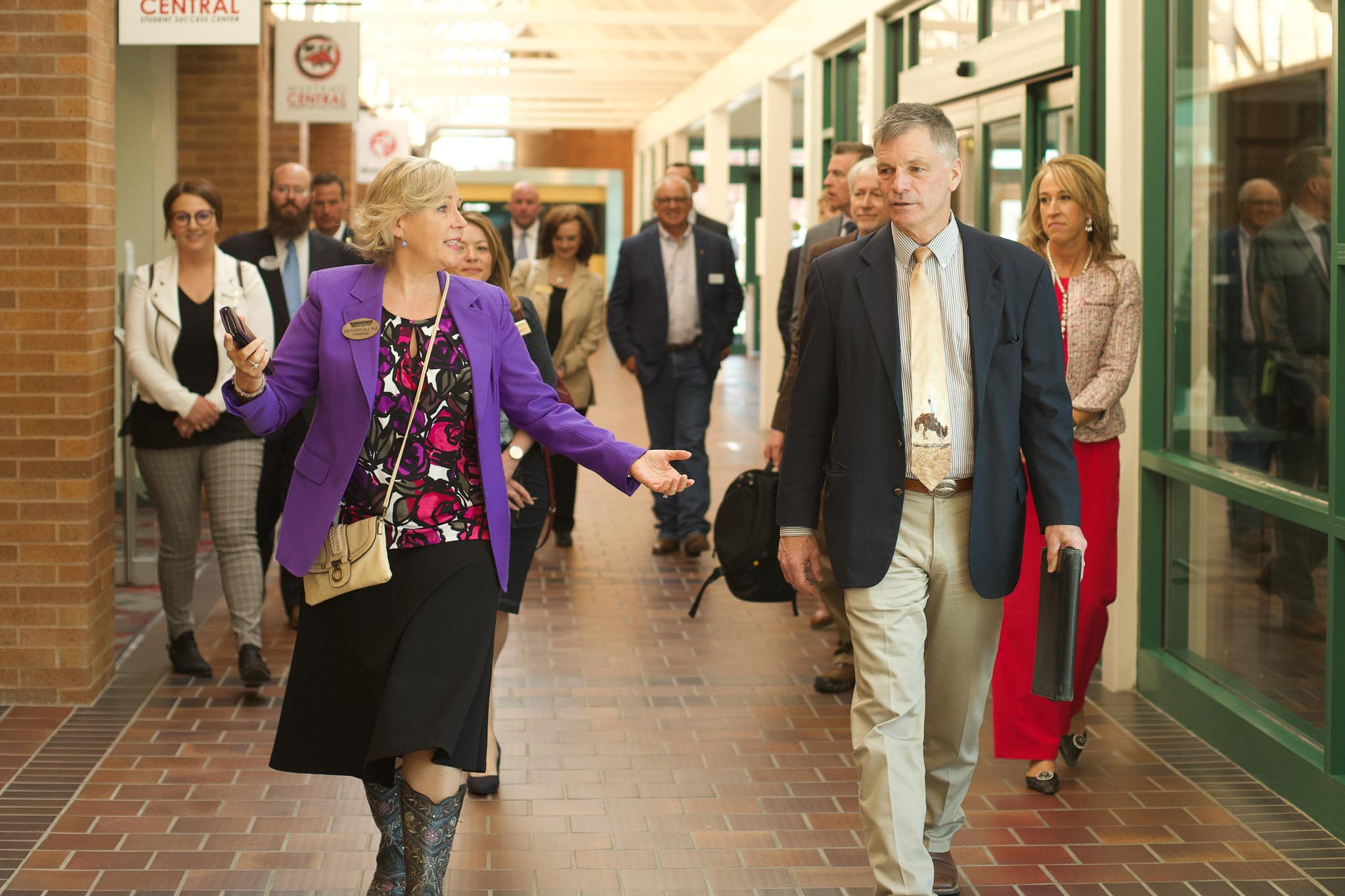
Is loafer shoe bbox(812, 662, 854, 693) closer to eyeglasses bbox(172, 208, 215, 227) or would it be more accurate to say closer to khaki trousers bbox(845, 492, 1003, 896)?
khaki trousers bbox(845, 492, 1003, 896)

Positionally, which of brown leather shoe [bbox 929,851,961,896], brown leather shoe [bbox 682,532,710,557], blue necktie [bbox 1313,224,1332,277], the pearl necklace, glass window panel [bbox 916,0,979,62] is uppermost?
glass window panel [bbox 916,0,979,62]

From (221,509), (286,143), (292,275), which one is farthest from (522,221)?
(221,509)

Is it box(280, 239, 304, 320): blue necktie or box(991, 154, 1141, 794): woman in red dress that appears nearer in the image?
box(991, 154, 1141, 794): woman in red dress

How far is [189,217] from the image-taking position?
591cm

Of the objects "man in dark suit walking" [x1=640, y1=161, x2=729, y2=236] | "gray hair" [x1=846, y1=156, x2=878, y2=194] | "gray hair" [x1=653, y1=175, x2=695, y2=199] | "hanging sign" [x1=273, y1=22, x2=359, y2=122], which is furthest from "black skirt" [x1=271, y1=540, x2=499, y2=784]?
"hanging sign" [x1=273, y1=22, x2=359, y2=122]

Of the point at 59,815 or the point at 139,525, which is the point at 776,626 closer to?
the point at 59,815

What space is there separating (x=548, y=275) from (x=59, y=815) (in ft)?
15.8

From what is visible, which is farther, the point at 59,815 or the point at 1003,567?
the point at 59,815

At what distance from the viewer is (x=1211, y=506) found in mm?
5605

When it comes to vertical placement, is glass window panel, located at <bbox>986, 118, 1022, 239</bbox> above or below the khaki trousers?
above

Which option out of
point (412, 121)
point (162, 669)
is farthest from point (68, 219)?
point (412, 121)

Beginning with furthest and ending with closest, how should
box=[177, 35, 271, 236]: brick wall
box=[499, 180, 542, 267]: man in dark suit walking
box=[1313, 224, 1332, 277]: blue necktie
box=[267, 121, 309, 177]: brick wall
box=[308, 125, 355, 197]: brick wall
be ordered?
box=[308, 125, 355, 197]: brick wall < box=[267, 121, 309, 177]: brick wall < box=[177, 35, 271, 236]: brick wall < box=[499, 180, 542, 267]: man in dark suit walking < box=[1313, 224, 1332, 277]: blue necktie

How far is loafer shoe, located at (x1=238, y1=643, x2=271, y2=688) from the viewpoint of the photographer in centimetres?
577

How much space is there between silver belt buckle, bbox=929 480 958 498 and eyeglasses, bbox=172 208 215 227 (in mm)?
3385
